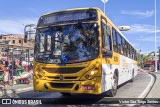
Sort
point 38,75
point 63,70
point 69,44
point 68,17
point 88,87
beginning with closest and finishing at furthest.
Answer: point 88,87 < point 63,70 < point 69,44 < point 38,75 < point 68,17

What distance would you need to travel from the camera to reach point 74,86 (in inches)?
409

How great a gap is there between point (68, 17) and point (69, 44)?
110cm

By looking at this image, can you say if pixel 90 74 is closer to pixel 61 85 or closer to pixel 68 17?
pixel 61 85

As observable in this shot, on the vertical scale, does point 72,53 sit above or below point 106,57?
above

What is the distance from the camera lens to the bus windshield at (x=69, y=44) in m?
10.6

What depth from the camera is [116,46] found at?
14.0m

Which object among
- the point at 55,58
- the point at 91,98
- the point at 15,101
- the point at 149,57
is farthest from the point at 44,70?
the point at 149,57

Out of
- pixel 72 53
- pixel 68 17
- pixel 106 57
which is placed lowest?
pixel 106 57

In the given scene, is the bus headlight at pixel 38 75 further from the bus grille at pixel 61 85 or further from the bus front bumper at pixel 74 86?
the bus grille at pixel 61 85

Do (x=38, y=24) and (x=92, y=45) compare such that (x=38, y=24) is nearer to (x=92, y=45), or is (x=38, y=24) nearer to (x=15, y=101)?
(x=92, y=45)

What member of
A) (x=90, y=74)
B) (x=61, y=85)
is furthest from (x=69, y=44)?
(x=61, y=85)

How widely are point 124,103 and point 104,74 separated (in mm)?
1497

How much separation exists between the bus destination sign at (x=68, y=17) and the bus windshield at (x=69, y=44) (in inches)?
9.9

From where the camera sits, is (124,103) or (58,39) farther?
(58,39)
